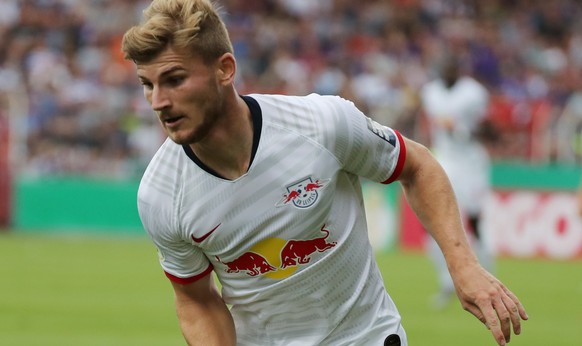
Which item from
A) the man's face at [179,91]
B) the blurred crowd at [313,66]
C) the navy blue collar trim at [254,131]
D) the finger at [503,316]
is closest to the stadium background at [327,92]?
the blurred crowd at [313,66]

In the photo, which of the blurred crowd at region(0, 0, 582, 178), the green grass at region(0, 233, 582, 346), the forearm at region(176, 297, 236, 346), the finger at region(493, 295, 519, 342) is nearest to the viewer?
the finger at region(493, 295, 519, 342)

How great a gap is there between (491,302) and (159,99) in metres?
1.35

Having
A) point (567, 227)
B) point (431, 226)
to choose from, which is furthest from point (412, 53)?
point (431, 226)

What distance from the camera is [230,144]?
15.0ft

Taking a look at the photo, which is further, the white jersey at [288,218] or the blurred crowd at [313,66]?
the blurred crowd at [313,66]

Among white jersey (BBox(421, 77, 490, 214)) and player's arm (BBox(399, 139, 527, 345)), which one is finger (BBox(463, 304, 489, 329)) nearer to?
player's arm (BBox(399, 139, 527, 345))

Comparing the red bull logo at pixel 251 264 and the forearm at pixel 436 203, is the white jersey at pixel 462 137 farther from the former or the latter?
the red bull logo at pixel 251 264

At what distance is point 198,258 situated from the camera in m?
4.75

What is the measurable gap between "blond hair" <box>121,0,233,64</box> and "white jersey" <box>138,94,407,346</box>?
43cm

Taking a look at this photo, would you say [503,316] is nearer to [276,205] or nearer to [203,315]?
[276,205]

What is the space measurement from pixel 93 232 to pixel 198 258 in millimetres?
17980

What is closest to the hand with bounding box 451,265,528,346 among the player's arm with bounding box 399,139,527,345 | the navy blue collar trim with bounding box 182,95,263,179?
the player's arm with bounding box 399,139,527,345

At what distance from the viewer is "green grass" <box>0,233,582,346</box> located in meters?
10.8

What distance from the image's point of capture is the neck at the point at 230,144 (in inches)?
179
